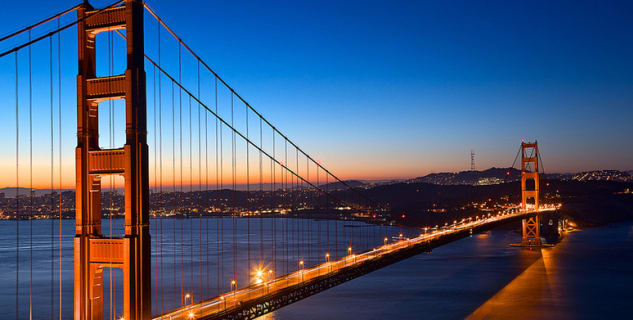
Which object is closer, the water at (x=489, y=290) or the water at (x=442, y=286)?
the water at (x=489, y=290)

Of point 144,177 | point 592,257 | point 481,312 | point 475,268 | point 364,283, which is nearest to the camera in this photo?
point 144,177

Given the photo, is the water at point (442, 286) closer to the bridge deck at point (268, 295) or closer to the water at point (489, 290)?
the water at point (489, 290)

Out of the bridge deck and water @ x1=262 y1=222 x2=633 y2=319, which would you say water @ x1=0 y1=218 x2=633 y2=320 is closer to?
water @ x1=262 y1=222 x2=633 y2=319

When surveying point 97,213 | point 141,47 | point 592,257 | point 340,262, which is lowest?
point 592,257

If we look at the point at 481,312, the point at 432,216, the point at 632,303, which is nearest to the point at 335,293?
the point at 481,312

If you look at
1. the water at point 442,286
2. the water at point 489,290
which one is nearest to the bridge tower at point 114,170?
the water at point 442,286

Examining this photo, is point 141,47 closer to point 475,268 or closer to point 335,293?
point 335,293

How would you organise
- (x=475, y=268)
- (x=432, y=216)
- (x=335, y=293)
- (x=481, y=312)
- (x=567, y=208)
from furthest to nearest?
1. (x=432, y=216)
2. (x=567, y=208)
3. (x=475, y=268)
4. (x=335, y=293)
5. (x=481, y=312)
